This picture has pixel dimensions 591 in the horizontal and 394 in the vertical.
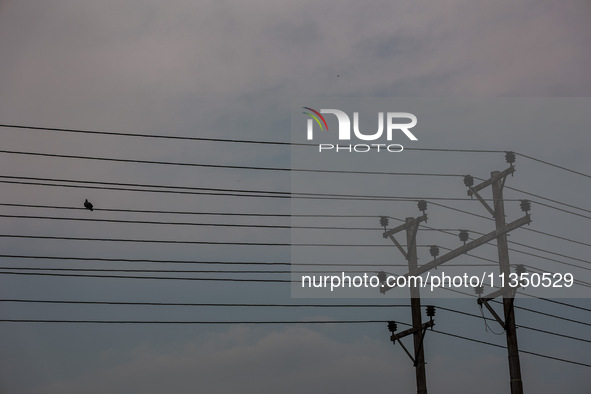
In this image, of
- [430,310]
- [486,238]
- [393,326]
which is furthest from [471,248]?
[393,326]

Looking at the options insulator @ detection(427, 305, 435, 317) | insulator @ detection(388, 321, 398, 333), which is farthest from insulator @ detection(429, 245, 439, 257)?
insulator @ detection(388, 321, 398, 333)

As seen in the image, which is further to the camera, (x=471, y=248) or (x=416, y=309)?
(x=416, y=309)

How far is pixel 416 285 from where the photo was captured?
26.5 meters

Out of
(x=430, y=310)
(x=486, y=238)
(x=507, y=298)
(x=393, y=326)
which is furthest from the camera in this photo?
(x=393, y=326)

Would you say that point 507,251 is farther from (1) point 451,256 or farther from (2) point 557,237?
(2) point 557,237

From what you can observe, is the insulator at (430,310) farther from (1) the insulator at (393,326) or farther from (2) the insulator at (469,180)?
(2) the insulator at (469,180)

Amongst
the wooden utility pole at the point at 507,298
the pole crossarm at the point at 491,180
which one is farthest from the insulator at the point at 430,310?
the pole crossarm at the point at 491,180

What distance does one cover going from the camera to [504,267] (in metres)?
25.1

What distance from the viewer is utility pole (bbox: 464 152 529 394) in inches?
942

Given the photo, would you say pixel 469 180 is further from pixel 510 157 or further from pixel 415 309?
pixel 415 309

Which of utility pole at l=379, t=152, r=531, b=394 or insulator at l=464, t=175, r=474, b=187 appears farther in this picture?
insulator at l=464, t=175, r=474, b=187

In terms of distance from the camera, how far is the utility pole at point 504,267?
2394 centimetres

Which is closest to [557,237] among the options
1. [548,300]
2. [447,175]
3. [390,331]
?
[548,300]

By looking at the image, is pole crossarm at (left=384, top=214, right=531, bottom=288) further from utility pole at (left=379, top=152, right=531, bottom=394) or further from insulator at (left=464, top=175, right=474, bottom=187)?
insulator at (left=464, top=175, right=474, bottom=187)
